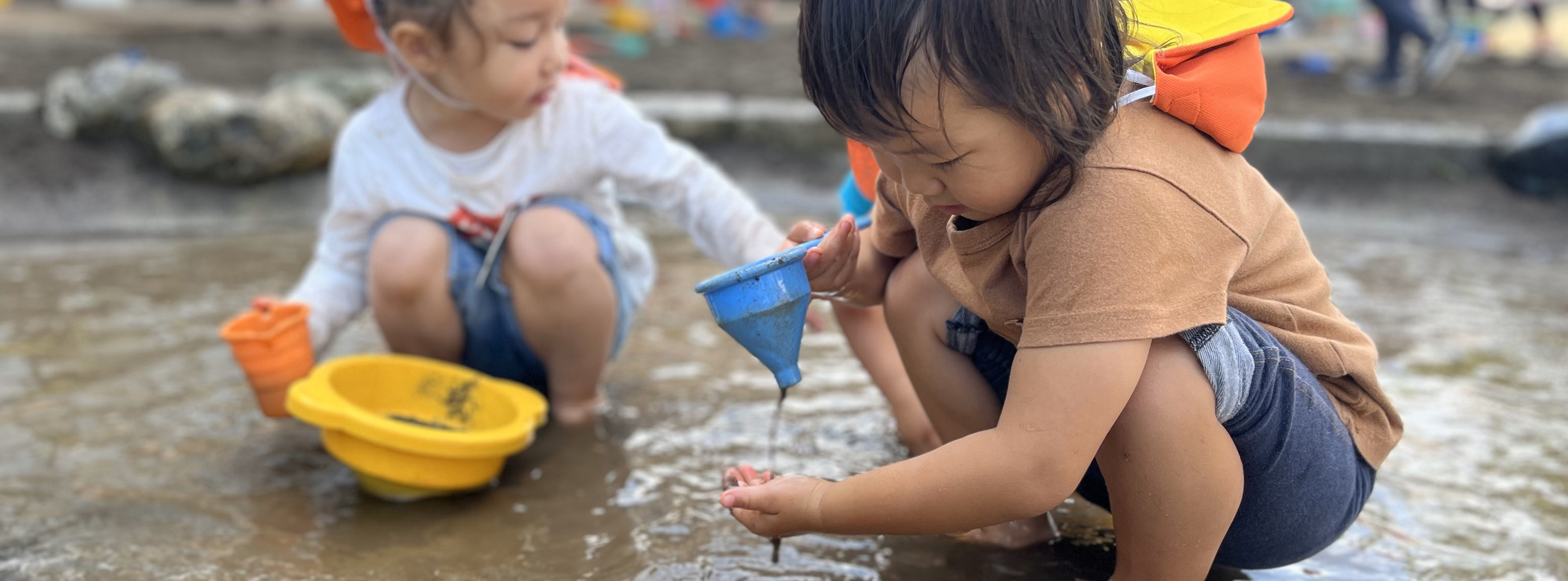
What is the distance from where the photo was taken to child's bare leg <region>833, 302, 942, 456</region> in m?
1.87

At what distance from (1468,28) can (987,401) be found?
7.42 m

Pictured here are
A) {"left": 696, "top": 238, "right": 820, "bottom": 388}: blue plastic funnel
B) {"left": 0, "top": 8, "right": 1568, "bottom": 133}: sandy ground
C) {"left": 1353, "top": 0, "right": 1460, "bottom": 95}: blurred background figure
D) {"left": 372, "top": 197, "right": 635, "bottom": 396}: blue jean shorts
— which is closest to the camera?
{"left": 696, "top": 238, "right": 820, "bottom": 388}: blue plastic funnel

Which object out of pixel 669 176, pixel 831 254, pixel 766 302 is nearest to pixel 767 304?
pixel 766 302

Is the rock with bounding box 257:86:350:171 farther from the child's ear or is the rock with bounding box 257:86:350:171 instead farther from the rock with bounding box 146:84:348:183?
the child's ear

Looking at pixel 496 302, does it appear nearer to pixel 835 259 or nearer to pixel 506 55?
pixel 506 55

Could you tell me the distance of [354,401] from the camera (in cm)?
202

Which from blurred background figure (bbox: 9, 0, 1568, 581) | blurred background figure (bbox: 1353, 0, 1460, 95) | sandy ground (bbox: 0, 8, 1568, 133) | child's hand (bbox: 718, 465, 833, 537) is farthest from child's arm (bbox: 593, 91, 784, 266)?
blurred background figure (bbox: 1353, 0, 1460, 95)

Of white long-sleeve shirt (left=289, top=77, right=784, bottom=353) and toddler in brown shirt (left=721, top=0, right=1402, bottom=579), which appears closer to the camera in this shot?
toddler in brown shirt (left=721, top=0, right=1402, bottom=579)

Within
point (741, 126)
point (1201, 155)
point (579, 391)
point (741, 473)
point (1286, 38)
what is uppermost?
point (1201, 155)

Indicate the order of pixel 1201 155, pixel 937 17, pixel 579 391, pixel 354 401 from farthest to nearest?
pixel 579 391 < pixel 354 401 < pixel 1201 155 < pixel 937 17

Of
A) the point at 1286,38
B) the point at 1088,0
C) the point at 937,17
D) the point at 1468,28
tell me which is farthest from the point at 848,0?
the point at 1286,38

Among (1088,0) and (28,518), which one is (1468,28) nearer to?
(1088,0)

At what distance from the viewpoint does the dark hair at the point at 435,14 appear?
1.97 meters

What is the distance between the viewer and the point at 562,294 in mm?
2031
